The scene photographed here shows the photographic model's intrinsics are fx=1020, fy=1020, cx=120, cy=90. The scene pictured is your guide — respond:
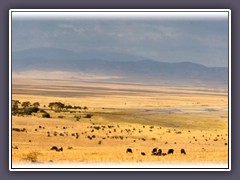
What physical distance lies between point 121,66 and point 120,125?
0.86 metres

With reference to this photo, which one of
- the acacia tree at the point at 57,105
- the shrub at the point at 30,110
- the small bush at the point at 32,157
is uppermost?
the acacia tree at the point at 57,105

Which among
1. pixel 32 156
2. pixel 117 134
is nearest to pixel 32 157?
pixel 32 156

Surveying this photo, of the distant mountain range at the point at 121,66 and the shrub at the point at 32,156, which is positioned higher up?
the distant mountain range at the point at 121,66

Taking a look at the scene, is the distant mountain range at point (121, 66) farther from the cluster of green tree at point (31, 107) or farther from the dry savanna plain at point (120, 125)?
the cluster of green tree at point (31, 107)

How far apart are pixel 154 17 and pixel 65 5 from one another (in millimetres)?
1296

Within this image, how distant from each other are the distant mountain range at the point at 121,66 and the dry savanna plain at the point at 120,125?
156mm

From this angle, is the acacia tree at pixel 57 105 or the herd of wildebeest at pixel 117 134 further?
the acacia tree at pixel 57 105

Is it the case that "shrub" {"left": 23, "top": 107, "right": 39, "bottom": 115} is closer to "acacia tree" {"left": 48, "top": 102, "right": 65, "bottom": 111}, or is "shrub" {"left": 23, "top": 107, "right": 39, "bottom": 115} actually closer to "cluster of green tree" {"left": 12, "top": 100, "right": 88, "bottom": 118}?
"cluster of green tree" {"left": 12, "top": 100, "right": 88, "bottom": 118}

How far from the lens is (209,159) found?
48.1ft

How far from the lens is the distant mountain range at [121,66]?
1471 cm

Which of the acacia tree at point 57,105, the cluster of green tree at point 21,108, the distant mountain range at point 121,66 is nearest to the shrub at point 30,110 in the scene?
the cluster of green tree at point 21,108

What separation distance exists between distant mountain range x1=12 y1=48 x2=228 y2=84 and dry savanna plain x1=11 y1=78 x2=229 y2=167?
16 cm

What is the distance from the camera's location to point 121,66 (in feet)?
48.5

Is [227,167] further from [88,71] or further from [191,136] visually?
[88,71]
